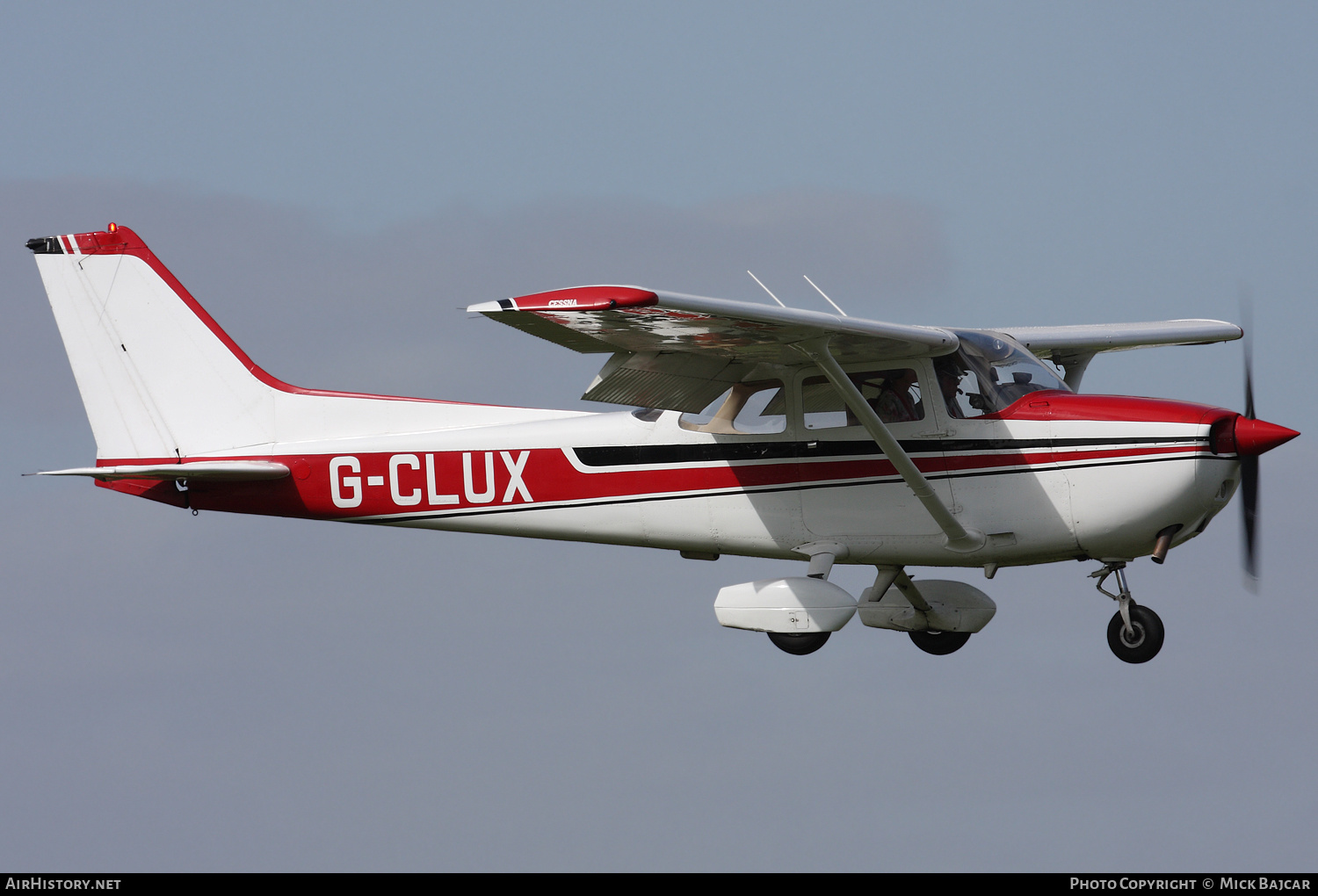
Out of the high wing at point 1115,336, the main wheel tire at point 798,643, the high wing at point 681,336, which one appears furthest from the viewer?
Result: the high wing at point 1115,336

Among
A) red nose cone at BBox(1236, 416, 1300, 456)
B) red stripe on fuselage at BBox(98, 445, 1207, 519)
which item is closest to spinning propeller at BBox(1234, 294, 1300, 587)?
red nose cone at BBox(1236, 416, 1300, 456)

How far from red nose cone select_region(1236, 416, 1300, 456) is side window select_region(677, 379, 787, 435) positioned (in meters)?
3.40

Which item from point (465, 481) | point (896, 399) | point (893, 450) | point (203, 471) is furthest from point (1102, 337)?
point (203, 471)

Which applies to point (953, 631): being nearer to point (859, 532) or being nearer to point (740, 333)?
point (859, 532)

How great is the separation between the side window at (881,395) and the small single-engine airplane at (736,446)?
0.06 ft

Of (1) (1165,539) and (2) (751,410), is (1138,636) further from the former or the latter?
(2) (751,410)

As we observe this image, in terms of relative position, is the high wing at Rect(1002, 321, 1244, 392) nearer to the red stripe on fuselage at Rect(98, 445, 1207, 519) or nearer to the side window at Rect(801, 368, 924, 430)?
the side window at Rect(801, 368, 924, 430)

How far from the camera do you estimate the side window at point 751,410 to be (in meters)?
12.1

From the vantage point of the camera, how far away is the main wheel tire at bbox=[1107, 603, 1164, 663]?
1175 cm

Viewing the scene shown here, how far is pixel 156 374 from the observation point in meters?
13.8

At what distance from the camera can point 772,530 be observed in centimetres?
1227

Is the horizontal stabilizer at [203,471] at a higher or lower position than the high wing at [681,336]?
lower

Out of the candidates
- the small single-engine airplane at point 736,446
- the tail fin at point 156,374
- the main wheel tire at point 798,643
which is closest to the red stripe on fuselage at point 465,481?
the small single-engine airplane at point 736,446

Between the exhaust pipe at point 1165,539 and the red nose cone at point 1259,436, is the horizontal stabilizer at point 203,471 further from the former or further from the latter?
the red nose cone at point 1259,436
